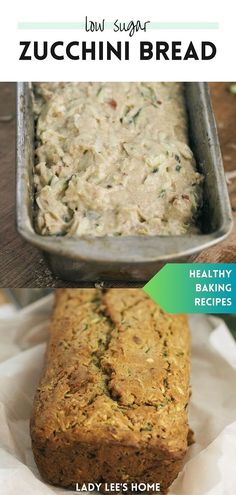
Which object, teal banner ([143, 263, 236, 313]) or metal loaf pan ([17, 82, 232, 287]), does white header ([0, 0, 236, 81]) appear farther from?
teal banner ([143, 263, 236, 313])

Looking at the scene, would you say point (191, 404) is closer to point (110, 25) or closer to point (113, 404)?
point (113, 404)

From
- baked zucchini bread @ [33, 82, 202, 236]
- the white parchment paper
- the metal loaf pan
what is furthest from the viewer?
the white parchment paper

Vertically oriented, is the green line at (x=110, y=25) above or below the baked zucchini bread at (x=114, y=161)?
above

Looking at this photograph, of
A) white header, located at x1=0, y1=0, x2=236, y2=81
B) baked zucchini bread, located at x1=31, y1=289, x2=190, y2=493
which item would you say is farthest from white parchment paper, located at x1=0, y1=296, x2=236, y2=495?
white header, located at x1=0, y1=0, x2=236, y2=81

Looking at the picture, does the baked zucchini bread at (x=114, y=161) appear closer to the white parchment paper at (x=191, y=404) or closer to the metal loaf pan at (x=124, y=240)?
the metal loaf pan at (x=124, y=240)

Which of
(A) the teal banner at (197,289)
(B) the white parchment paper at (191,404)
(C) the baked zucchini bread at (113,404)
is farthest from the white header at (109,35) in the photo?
(B) the white parchment paper at (191,404)

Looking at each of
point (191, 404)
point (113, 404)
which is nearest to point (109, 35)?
point (113, 404)

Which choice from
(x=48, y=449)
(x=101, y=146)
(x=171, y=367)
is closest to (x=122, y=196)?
(x=101, y=146)

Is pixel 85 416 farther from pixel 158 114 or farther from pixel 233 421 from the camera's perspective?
pixel 158 114
